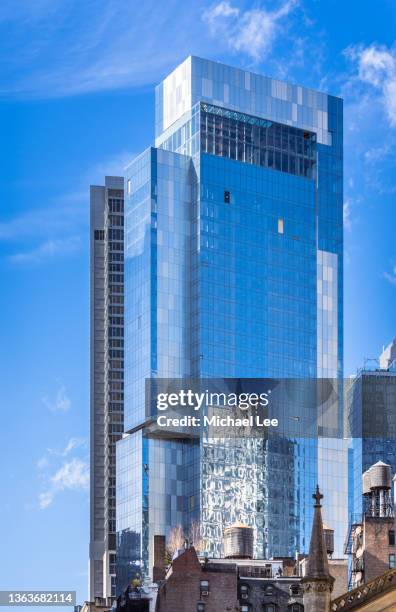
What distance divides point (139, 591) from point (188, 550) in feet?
53.1

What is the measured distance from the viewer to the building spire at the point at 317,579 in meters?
89.6

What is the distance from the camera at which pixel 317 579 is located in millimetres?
90625

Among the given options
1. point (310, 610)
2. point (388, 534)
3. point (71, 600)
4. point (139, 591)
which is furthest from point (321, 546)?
point (71, 600)

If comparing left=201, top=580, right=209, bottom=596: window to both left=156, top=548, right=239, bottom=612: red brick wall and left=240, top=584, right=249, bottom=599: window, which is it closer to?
left=156, top=548, right=239, bottom=612: red brick wall

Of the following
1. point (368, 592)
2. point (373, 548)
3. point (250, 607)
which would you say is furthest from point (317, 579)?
point (250, 607)

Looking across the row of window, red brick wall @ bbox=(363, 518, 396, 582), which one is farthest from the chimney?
red brick wall @ bbox=(363, 518, 396, 582)

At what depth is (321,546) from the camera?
3590 inches

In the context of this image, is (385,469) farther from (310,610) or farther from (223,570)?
(310,610)

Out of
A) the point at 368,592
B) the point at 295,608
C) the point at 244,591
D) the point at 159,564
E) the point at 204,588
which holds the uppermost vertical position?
the point at 159,564

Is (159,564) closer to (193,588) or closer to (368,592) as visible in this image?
(193,588)

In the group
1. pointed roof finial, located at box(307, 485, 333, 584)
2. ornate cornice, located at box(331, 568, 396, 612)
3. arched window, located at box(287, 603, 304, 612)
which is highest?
pointed roof finial, located at box(307, 485, 333, 584)

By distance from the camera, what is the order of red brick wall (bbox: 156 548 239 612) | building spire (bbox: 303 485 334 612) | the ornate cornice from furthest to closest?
1. red brick wall (bbox: 156 548 239 612)
2. building spire (bbox: 303 485 334 612)
3. the ornate cornice

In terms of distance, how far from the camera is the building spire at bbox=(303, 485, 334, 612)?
294 ft

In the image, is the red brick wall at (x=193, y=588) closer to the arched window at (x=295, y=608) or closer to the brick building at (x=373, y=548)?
the arched window at (x=295, y=608)
